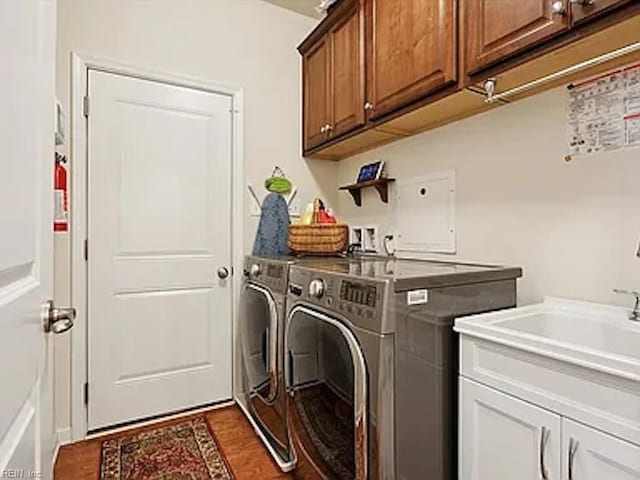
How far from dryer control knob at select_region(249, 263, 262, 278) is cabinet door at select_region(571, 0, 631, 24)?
1.70 metres

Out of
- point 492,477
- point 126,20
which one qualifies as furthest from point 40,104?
point 126,20

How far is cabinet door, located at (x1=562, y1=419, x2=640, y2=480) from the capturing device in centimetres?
88

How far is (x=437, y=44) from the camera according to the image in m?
1.58

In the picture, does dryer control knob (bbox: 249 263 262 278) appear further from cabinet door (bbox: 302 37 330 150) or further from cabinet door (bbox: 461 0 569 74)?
cabinet door (bbox: 461 0 569 74)

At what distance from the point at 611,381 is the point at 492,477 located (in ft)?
1.62

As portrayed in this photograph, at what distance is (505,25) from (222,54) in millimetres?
1824

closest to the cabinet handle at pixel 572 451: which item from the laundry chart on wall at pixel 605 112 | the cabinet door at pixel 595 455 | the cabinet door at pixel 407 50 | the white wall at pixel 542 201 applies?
the cabinet door at pixel 595 455

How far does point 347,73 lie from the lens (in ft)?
7.30

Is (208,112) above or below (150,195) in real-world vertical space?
above

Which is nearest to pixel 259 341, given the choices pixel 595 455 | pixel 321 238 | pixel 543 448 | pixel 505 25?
pixel 321 238

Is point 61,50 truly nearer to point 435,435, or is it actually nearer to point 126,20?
point 126,20

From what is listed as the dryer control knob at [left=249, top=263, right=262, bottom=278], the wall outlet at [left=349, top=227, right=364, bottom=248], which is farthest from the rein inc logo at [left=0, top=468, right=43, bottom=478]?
the wall outlet at [left=349, top=227, right=364, bottom=248]

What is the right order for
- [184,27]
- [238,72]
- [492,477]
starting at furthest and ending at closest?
[238,72] < [184,27] < [492,477]

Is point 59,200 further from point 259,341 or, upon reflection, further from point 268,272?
point 259,341
